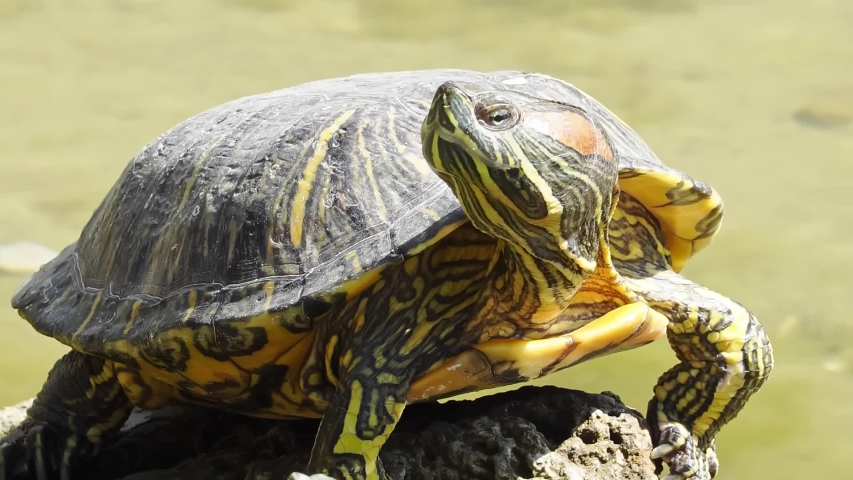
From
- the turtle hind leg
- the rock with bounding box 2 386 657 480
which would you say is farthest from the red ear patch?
the turtle hind leg

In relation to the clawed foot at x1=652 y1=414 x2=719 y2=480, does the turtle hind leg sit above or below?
above

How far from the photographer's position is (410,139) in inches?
103

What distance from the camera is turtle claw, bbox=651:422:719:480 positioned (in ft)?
8.85

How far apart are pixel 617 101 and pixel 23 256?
4149mm

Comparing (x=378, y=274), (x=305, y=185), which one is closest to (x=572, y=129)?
(x=378, y=274)

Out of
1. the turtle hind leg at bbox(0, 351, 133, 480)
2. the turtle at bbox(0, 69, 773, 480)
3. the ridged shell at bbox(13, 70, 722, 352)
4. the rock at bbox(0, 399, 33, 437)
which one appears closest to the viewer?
the turtle at bbox(0, 69, 773, 480)

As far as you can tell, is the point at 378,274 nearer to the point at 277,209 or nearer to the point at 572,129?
the point at 277,209

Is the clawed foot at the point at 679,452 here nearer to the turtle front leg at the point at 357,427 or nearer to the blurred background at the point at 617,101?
the turtle front leg at the point at 357,427

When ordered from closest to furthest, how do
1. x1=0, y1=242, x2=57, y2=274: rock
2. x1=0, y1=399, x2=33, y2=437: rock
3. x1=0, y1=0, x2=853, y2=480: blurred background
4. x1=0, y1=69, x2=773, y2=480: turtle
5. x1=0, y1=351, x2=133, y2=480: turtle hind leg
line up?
x1=0, y1=69, x2=773, y2=480: turtle, x1=0, y1=351, x2=133, y2=480: turtle hind leg, x1=0, y1=399, x2=33, y2=437: rock, x1=0, y1=0, x2=853, y2=480: blurred background, x1=0, y1=242, x2=57, y2=274: rock

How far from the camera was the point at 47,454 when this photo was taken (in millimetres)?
3033

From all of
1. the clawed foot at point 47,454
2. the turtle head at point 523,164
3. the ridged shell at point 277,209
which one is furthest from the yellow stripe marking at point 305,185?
the clawed foot at point 47,454

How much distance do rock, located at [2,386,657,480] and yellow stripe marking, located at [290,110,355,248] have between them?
22.9 inches

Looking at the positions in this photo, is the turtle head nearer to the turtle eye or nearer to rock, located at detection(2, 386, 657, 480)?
the turtle eye

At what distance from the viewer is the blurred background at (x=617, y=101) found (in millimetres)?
4762
